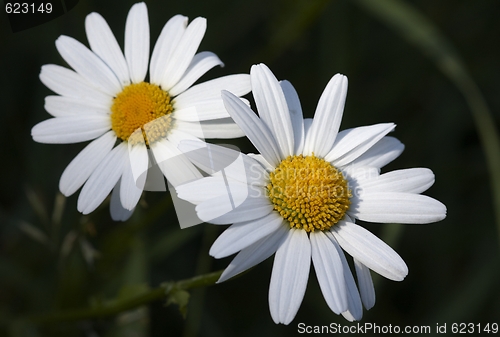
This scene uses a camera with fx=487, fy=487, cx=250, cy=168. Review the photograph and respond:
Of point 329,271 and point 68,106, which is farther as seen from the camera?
point 68,106

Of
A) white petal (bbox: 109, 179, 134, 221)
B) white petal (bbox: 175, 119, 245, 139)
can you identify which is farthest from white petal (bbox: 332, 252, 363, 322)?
white petal (bbox: 109, 179, 134, 221)

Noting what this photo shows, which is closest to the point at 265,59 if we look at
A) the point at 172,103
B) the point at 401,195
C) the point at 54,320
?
the point at 172,103

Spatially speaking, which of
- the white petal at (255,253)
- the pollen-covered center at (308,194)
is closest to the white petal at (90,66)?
the pollen-covered center at (308,194)

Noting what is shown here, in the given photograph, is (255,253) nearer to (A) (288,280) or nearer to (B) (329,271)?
(A) (288,280)

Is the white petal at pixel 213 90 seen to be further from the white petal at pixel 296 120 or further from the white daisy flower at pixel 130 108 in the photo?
the white petal at pixel 296 120

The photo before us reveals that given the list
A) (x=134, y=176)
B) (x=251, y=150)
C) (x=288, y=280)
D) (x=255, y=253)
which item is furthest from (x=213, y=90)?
(x=251, y=150)
